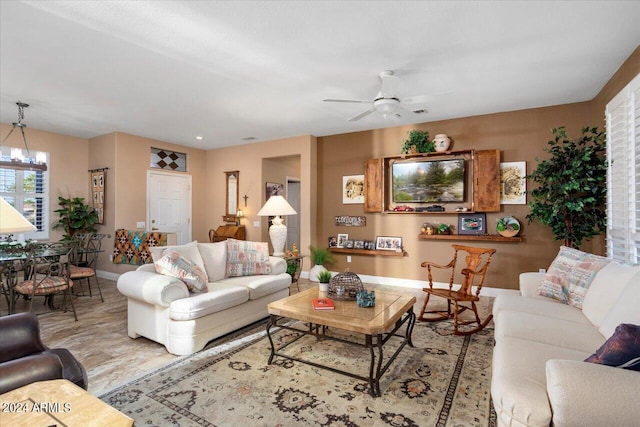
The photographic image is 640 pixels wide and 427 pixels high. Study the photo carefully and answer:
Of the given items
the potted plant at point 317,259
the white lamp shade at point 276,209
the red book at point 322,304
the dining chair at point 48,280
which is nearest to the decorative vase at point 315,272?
the potted plant at point 317,259

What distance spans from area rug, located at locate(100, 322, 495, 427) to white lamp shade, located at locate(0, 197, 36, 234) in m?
1.29

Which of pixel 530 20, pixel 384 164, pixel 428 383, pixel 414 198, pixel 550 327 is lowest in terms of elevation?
pixel 428 383

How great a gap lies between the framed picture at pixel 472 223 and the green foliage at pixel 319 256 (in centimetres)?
228

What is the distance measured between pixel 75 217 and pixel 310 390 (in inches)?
226

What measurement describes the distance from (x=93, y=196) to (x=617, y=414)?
7.43 metres

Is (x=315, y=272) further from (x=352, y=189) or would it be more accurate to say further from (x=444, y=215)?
(x=444, y=215)

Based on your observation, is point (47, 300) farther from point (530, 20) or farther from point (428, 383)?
point (530, 20)

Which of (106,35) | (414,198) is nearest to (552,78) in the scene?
(414,198)

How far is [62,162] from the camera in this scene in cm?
597

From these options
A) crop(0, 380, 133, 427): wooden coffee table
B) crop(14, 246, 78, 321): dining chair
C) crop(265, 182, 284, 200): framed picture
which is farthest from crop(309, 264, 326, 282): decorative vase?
crop(0, 380, 133, 427): wooden coffee table

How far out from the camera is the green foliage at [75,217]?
583 centimetres

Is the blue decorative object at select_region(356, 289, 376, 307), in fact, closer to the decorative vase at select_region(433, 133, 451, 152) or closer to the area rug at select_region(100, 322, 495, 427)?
the area rug at select_region(100, 322, 495, 427)

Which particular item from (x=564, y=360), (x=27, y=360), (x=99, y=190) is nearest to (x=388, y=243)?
(x=564, y=360)

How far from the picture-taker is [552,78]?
354cm
